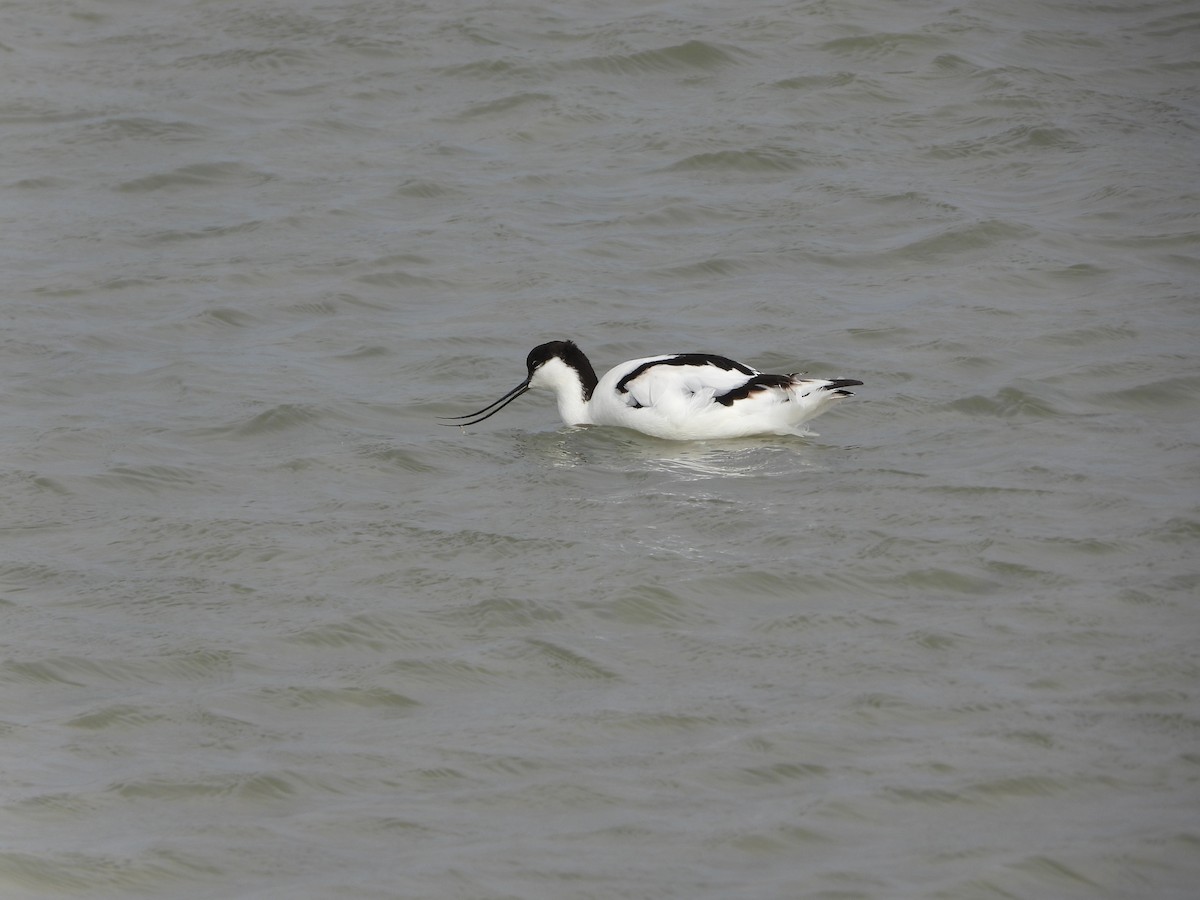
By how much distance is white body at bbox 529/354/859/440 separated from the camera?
891 centimetres

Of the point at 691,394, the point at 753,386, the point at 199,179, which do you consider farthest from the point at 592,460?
the point at 199,179

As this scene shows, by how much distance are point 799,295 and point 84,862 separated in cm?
685

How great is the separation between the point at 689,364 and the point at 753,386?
1.20ft

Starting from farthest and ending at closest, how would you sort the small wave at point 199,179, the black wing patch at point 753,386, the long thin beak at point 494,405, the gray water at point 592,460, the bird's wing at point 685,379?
the small wave at point 199,179 < the long thin beak at point 494,405 < the bird's wing at point 685,379 < the black wing patch at point 753,386 < the gray water at point 592,460

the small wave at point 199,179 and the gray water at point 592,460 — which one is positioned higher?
the small wave at point 199,179

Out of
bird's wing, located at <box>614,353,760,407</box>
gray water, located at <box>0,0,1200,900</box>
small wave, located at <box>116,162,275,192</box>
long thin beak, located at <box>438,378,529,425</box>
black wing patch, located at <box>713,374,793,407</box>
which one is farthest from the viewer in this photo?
small wave, located at <box>116,162,275,192</box>

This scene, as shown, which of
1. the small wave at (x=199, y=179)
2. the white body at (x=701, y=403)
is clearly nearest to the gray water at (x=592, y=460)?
the small wave at (x=199, y=179)

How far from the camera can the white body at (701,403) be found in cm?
891

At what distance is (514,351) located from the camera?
10.4 metres

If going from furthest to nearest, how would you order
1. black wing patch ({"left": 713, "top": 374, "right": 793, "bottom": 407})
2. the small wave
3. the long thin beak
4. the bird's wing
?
the small wave → the long thin beak → the bird's wing → black wing patch ({"left": 713, "top": 374, "right": 793, "bottom": 407})

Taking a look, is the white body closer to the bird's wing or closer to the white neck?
the bird's wing

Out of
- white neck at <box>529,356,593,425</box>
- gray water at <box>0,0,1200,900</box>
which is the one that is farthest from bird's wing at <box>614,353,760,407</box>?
white neck at <box>529,356,593,425</box>

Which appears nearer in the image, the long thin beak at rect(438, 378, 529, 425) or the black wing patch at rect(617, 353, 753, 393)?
the black wing patch at rect(617, 353, 753, 393)

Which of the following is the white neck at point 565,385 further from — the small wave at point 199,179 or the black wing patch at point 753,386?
the small wave at point 199,179
